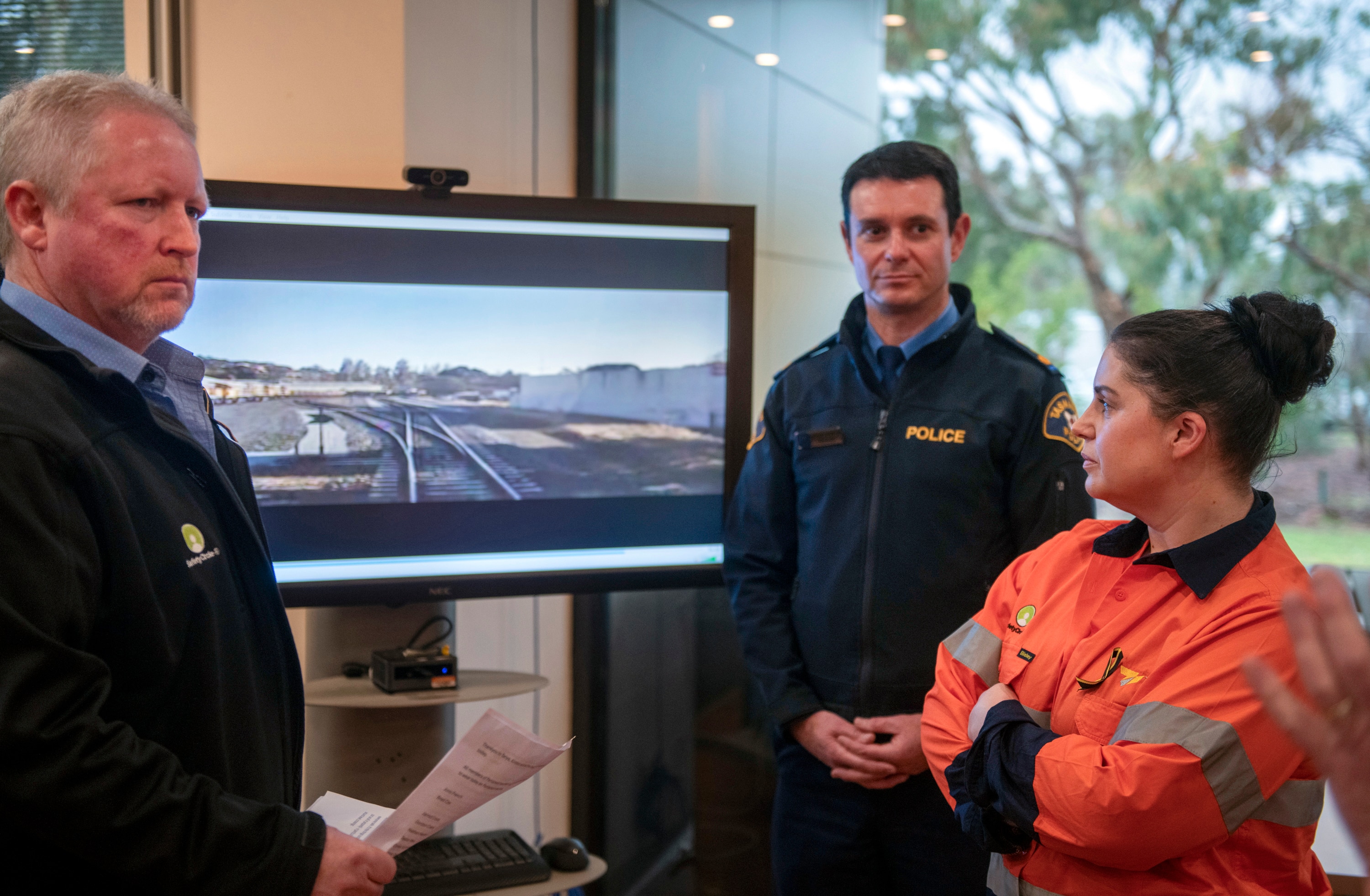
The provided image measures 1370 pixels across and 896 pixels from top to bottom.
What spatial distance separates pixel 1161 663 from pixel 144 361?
4.49ft

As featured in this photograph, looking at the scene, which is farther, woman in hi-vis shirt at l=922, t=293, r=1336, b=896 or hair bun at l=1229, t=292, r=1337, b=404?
hair bun at l=1229, t=292, r=1337, b=404

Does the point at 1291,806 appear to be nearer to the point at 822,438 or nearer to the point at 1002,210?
the point at 822,438

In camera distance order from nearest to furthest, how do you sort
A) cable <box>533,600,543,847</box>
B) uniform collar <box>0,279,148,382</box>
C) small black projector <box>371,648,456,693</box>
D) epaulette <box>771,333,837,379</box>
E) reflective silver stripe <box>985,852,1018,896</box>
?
uniform collar <box>0,279,148,382</box>, reflective silver stripe <box>985,852,1018,896</box>, small black projector <box>371,648,456,693</box>, epaulette <box>771,333,837,379</box>, cable <box>533,600,543,847</box>

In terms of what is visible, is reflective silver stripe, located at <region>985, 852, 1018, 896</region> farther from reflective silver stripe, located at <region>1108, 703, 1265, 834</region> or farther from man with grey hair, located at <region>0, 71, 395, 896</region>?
man with grey hair, located at <region>0, 71, 395, 896</region>

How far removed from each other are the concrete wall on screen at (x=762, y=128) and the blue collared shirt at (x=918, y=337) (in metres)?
0.80

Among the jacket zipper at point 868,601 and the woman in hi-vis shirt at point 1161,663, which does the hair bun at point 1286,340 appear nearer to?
the woman in hi-vis shirt at point 1161,663

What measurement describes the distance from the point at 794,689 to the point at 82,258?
4.77 feet

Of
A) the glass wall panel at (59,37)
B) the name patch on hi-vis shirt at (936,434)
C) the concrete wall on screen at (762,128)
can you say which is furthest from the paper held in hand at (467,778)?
the glass wall panel at (59,37)

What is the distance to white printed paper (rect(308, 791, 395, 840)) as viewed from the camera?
1.46 m

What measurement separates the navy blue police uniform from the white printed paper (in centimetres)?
86

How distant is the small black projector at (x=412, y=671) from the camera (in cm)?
206

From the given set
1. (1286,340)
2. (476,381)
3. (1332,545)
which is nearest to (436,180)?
(476,381)

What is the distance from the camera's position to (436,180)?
2162 millimetres

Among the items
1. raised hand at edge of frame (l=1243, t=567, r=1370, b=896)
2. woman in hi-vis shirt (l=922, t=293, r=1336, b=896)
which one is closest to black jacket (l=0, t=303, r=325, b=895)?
woman in hi-vis shirt (l=922, t=293, r=1336, b=896)
